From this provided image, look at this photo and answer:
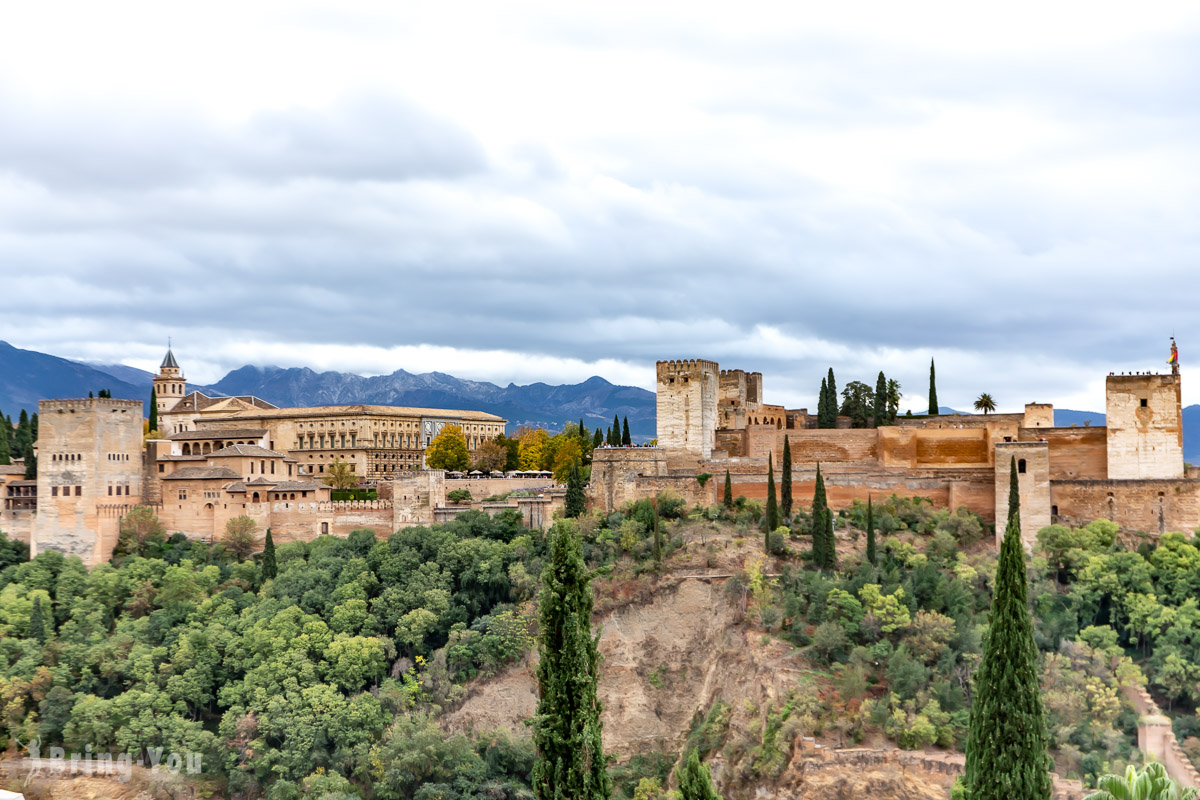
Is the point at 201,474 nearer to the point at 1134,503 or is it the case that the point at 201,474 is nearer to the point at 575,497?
the point at 575,497

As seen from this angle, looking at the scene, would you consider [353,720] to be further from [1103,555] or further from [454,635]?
[1103,555]

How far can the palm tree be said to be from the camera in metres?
14.0

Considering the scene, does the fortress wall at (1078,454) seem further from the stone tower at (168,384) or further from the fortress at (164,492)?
the stone tower at (168,384)

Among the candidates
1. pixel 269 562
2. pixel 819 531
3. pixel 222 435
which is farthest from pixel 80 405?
pixel 819 531

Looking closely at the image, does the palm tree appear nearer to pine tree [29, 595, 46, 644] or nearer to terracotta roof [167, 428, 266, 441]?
pine tree [29, 595, 46, 644]

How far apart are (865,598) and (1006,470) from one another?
8609mm

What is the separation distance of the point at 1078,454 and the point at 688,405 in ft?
51.7

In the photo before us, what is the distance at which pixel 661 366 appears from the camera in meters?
50.4

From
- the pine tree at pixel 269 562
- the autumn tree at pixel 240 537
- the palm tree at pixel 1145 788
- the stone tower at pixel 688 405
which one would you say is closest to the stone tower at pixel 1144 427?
the stone tower at pixel 688 405

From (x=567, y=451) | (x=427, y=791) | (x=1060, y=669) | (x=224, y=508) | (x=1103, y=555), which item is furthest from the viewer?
(x=567, y=451)

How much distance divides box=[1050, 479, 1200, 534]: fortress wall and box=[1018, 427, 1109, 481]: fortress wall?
75 centimetres

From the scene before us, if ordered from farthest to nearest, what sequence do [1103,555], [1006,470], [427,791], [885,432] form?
[885,432] < [1006,470] < [1103,555] < [427,791]

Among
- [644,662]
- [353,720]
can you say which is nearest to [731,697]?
[644,662]

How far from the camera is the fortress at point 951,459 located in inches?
1572
